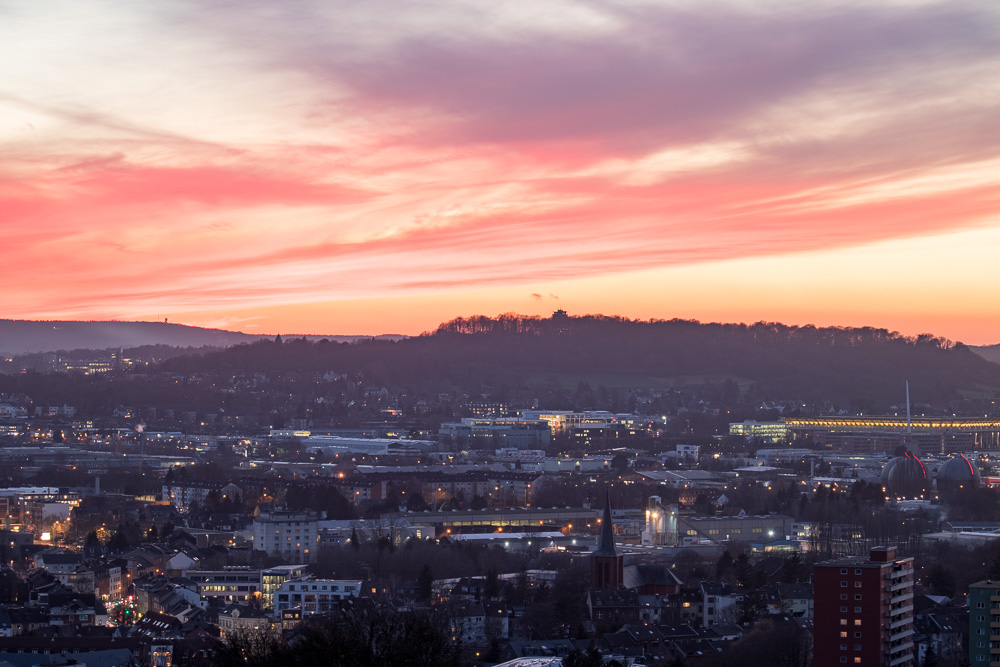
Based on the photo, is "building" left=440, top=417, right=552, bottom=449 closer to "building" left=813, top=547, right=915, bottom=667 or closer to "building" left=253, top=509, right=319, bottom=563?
"building" left=253, top=509, right=319, bottom=563

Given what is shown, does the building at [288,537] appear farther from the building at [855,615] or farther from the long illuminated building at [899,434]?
the long illuminated building at [899,434]

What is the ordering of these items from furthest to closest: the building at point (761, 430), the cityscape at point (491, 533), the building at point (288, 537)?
1. the building at point (761, 430)
2. the building at point (288, 537)
3. the cityscape at point (491, 533)

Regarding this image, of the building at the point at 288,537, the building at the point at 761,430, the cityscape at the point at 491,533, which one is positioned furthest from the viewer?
the building at the point at 761,430

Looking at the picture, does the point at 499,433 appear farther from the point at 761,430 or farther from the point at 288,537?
the point at 288,537

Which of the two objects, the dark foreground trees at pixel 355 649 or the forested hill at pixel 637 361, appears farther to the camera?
the forested hill at pixel 637 361

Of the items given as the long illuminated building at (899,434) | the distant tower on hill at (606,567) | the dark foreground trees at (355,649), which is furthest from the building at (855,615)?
the long illuminated building at (899,434)

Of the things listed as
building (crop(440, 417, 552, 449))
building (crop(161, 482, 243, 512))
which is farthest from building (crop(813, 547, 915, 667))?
building (crop(440, 417, 552, 449))

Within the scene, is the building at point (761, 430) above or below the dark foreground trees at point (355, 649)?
above

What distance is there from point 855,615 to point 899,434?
5861 centimetres

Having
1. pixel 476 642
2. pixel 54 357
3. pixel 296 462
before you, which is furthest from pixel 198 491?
pixel 54 357

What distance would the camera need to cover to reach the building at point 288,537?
3731cm

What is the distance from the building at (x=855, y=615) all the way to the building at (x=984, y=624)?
98 centimetres

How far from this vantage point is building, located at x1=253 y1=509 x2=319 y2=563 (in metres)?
37.3

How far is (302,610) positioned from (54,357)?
117m
